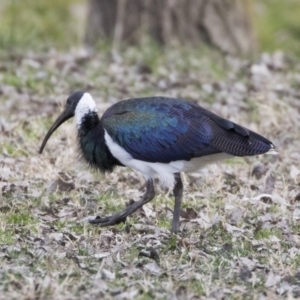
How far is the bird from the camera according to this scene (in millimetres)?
7016

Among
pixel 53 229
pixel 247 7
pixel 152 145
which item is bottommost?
pixel 53 229

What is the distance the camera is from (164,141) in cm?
710

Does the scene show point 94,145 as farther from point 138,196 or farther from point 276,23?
point 276,23

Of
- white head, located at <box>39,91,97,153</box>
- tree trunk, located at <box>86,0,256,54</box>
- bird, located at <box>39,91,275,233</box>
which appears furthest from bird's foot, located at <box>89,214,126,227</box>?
tree trunk, located at <box>86,0,256,54</box>

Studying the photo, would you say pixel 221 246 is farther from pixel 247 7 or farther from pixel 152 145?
pixel 247 7

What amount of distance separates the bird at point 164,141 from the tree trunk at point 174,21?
6.76 m

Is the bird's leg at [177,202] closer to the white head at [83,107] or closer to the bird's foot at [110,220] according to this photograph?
the bird's foot at [110,220]

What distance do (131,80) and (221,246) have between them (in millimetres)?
5641

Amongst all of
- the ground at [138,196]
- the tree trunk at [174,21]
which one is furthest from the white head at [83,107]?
the tree trunk at [174,21]

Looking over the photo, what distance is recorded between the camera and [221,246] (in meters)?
6.84

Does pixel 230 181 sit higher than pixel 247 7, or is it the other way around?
pixel 247 7

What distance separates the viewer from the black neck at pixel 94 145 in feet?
24.3

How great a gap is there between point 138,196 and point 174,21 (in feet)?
20.6

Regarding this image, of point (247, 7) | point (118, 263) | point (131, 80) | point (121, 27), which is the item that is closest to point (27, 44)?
point (121, 27)
